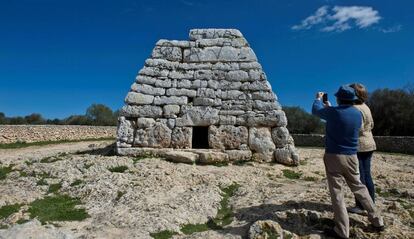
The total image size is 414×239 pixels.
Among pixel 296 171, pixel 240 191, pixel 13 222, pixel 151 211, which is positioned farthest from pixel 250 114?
pixel 13 222

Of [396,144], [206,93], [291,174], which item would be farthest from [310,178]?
[396,144]

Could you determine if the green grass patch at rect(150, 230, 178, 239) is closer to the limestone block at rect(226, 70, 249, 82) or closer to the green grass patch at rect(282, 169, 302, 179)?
the green grass patch at rect(282, 169, 302, 179)

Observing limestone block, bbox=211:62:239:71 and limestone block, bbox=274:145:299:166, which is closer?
limestone block, bbox=274:145:299:166

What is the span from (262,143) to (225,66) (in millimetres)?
2286

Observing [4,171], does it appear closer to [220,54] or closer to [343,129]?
[220,54]

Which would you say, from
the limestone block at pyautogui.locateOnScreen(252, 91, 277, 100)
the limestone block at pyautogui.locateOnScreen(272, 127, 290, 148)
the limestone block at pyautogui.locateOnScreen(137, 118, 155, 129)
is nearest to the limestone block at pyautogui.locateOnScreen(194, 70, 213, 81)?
the limestone block at pyautogui.locateOnScreen(252, 91, 277, 100)

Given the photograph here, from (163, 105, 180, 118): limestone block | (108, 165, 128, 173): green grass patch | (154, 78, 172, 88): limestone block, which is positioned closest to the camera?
(108, 165, 128, 173): green grass patch

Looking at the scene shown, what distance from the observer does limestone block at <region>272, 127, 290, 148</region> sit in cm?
977

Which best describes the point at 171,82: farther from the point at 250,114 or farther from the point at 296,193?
the point at 296,193

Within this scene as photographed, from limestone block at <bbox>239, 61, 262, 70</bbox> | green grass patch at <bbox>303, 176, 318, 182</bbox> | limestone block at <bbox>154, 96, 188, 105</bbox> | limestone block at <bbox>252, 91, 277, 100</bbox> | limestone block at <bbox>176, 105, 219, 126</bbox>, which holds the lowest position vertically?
green grass patch at <bbox>303, 176, 318, 182</bbox>

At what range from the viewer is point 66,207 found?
20.9ft

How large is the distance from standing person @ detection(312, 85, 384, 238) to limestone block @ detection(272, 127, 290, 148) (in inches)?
187

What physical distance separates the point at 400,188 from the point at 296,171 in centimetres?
245

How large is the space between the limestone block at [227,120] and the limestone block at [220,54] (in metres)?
1.58
